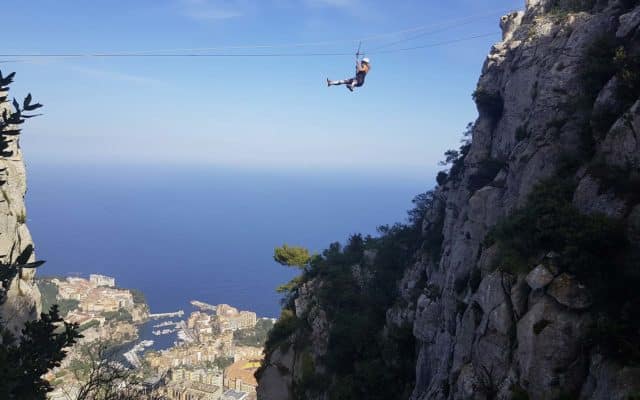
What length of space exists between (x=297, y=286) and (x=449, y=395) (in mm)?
19125

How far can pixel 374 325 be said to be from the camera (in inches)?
838

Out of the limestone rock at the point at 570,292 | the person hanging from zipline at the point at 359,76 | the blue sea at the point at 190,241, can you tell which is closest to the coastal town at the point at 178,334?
the blue sea at the point at 190,241

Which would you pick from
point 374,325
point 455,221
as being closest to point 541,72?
point 455,221

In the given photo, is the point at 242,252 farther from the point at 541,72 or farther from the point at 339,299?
the point at 541,72

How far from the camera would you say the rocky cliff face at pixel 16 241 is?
17.2 m

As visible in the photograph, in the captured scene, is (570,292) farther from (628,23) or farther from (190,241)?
(190,241)

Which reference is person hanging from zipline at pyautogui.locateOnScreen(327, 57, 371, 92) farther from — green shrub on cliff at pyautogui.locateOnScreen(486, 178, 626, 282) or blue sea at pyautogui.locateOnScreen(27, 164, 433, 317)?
blue sea at pyautogui.locateOnScreen(27, 164, 433, 317)

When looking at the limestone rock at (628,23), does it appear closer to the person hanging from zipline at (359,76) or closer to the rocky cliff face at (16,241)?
the person hanging from zipline at (359,76)

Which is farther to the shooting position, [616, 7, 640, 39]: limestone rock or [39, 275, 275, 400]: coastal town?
[39, 275, 275, 400]: coastal town

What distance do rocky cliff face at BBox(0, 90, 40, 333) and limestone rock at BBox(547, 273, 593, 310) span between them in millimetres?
17776

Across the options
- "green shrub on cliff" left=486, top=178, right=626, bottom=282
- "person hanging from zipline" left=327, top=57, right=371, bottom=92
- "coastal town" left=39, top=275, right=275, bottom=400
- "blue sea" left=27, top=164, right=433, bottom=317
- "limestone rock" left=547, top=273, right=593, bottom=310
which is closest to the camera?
"limestone rock" left=547, top=273, right=593, bottom=310

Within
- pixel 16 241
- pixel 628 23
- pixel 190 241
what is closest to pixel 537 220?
pixel 628 23

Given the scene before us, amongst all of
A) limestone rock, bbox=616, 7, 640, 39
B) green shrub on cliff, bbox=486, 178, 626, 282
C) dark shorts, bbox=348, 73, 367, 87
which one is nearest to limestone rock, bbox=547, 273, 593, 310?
green shrub on cliff, bbox=486, 178, 626, 282

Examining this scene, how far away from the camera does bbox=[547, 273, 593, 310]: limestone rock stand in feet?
26.9
